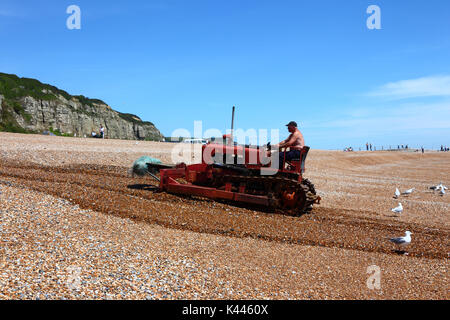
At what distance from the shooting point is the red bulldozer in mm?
11188

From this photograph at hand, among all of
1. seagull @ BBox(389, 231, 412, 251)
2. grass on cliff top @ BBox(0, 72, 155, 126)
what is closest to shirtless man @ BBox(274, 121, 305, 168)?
seagull @ BBox(389, 231, 412, 251)

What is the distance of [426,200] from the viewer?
19.0 meters

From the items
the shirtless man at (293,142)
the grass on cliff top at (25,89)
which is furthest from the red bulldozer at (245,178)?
the grass on cliff top at (25,89)

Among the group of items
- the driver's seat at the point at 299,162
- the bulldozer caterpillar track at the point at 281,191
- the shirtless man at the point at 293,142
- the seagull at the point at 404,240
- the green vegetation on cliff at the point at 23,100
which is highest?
the green vegetation on cliff at the point at 23,100

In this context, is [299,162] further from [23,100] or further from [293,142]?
[23,100]

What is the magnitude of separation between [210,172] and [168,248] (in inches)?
227

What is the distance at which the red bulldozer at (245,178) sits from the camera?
11188mm

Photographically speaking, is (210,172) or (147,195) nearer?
(147,195)

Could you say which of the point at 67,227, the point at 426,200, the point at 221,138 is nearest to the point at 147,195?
the point at 221,138

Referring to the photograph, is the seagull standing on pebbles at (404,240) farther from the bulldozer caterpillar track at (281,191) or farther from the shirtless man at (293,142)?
the shirtless man at (293,142)

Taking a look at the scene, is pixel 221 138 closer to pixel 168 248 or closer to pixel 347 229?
pixel 347 229

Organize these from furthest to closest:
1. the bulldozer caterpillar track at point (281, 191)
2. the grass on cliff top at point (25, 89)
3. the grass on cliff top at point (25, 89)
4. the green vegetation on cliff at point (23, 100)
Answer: the grass on cliff top at point (25, 89)
the grass on cliff top at point (25, 89)
the green vegetation on cliff at point (23, 100)
the bulldozer caterpillar track at point (281, 191)

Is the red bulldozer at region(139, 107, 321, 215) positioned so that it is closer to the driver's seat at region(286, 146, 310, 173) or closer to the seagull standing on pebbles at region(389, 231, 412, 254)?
the driver's seat at region(286, 146, 310, 173)
